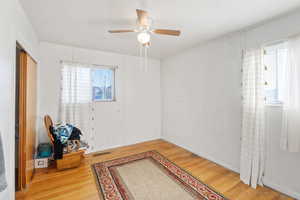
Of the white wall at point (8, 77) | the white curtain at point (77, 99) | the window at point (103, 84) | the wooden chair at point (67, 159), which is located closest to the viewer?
the white wall at point (8, 77)

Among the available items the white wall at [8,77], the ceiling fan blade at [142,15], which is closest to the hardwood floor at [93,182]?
the white wall at [8,77]

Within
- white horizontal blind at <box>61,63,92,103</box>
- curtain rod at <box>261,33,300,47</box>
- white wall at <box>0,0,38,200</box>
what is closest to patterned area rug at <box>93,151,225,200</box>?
white wall at <box>0,0,38,200</box>

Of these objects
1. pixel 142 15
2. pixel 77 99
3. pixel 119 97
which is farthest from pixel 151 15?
pixel 77 99

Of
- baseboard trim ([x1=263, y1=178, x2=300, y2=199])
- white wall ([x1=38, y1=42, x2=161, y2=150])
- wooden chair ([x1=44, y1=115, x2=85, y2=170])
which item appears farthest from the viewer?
white wall ([x1=38, y1=42, x2=161, y2=150])

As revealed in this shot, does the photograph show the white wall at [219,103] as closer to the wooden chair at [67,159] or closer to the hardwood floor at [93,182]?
the hardwood floor at [93,182]

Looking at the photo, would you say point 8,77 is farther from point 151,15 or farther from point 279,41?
point 279,41

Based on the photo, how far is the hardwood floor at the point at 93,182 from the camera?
185 cm

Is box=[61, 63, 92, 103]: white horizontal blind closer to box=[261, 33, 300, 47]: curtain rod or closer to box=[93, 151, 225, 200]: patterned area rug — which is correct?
box=[93, 151, 225, 200]: patterned area rug

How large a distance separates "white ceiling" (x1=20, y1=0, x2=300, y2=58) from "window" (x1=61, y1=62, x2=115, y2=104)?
65 cm

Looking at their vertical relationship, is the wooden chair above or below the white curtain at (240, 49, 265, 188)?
below

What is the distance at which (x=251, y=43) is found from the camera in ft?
7.19

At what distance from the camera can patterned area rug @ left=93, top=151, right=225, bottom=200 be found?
186 cm

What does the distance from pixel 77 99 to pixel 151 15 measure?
2332mm

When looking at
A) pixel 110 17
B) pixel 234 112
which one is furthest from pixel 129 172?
pixel 110 17
